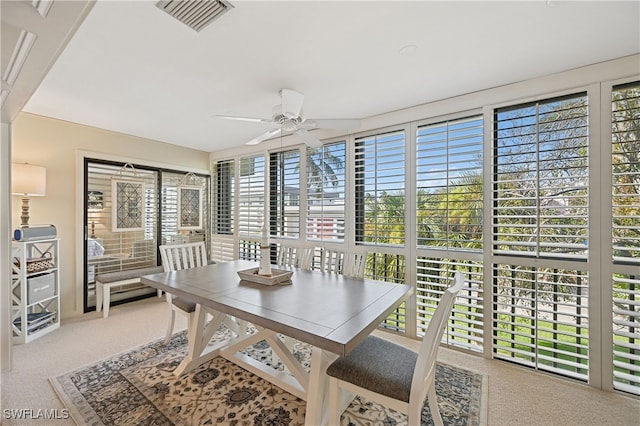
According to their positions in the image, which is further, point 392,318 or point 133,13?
point 392,318

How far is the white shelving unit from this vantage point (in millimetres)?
2660

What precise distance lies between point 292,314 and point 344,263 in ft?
4.04

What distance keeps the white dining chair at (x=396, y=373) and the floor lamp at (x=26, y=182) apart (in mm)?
3457

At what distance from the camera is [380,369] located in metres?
1.41

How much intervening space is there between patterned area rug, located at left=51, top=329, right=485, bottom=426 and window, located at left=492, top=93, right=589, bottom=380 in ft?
2.02

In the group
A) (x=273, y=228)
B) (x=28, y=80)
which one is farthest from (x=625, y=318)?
(x=28, y=80)

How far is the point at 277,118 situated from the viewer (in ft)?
7.13

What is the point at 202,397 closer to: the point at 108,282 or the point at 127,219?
the point at 108,282

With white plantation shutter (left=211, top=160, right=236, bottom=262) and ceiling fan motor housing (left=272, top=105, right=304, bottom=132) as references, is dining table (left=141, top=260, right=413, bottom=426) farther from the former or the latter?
white plantation shutter (left=211, top=160, right=236, bottom=262)

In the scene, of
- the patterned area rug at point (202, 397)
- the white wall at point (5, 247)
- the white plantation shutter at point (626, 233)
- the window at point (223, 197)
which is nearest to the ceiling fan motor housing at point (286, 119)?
the patterned area rug at point (202, 397)

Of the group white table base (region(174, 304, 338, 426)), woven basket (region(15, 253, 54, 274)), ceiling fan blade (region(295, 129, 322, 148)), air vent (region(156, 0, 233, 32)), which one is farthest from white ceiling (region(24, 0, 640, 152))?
white table base (region(174, 304, 338, 426))

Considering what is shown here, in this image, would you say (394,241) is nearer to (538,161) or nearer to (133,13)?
(538,161)

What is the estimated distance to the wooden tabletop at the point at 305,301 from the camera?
1327mm

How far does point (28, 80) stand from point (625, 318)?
14.1 feet
